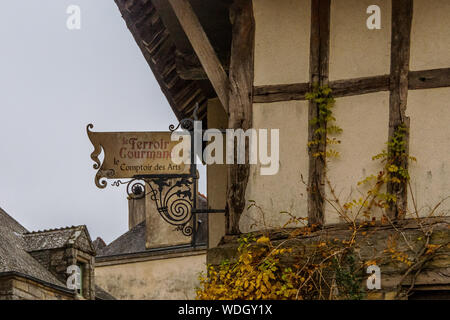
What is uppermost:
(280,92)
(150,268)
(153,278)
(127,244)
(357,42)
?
(357,42)

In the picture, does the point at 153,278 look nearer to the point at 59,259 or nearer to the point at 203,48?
the point at 59,259

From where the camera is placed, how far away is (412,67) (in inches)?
360

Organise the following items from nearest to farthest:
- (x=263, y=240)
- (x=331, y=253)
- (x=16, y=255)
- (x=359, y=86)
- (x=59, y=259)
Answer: (x=331, y=253) < (x=263, y=240) < (x=359, y=86) < (x=16, y=255) < (x=59, y=259)

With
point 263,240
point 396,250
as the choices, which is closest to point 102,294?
point 263,240

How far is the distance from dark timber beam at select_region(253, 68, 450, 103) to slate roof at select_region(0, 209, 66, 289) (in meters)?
10.9

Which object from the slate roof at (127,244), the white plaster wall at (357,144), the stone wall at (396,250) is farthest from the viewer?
the slate roof at (127,244)

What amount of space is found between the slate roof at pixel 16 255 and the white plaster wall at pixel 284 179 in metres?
10.8

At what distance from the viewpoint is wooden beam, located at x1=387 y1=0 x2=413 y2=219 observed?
8.95 meters

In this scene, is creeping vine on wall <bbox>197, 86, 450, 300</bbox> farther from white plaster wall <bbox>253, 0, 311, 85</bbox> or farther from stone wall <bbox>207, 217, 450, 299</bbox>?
white plaster wall <bbox>253, 0, 311, 85</bbox>

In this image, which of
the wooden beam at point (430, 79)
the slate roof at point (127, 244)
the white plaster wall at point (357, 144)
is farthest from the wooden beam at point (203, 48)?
the slate roof at point (127, 244)

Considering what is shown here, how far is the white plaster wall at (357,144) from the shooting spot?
909cm

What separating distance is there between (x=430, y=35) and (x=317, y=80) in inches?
40.2

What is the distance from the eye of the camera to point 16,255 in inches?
837

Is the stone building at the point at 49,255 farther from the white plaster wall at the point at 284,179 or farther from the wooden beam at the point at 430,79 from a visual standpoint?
the wooden beam at the point at 430,79
